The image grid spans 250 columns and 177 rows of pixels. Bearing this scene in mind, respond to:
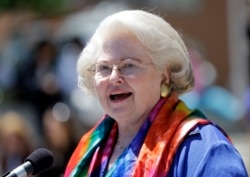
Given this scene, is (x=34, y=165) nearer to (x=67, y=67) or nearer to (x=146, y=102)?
(x=146, y=102)

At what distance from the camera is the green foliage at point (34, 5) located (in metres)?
13.6

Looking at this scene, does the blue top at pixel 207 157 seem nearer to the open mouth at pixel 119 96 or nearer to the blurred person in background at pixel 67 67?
the open mouth at pixel 119 96

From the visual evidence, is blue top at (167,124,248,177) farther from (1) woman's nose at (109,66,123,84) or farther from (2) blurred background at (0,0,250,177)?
(2) blurred background at (0,0,250,177)

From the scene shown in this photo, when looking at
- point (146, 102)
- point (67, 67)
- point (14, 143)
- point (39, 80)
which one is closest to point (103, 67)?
point (146, 102)

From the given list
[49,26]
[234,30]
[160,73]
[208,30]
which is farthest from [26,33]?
[160,73]

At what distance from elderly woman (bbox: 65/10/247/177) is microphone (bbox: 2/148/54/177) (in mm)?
275

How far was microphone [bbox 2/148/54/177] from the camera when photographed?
3682 millimetres

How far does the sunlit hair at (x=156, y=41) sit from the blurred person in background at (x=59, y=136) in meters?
4.36

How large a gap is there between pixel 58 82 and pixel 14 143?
2.44 m

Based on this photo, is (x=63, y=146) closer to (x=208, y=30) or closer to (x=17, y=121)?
(x=17, y=121)

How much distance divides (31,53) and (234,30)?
28.4 ft

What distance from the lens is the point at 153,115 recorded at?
399 cm

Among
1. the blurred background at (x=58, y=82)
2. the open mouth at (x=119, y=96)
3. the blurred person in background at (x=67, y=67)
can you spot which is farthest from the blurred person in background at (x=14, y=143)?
the open mouth at (x=119, y=96)

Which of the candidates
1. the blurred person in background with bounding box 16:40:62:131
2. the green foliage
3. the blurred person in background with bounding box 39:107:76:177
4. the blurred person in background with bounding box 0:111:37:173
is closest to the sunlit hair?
the blurred person in background with bounding box 39:107:76:177
